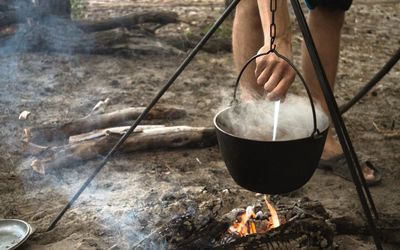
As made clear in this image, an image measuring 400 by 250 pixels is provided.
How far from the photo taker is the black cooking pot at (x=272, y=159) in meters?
1.91

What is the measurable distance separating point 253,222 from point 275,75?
87cm

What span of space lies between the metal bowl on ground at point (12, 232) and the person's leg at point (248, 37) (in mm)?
1542

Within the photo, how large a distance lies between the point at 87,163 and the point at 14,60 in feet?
10.3

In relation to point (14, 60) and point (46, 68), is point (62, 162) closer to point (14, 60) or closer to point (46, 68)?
point (46, 68)

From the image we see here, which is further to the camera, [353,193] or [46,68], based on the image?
[46,68]

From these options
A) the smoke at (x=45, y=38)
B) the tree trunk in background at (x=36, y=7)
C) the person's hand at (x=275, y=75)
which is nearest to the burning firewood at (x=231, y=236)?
the person's hand at (x=275, y=75)

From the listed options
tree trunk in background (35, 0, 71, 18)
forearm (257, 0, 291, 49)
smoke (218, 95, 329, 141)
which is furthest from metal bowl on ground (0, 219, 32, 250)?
tree trunk in background (35, 0, 71, 18)

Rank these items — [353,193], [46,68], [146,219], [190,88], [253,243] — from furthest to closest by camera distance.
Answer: [46,68] < [190,88] < [353,193] < [146,219] < [253,243]

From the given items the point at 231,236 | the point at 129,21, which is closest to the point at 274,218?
the point at 231,236

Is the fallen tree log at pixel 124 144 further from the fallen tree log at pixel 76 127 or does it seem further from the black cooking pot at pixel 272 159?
A: the black cooking pot at pixel 272 159

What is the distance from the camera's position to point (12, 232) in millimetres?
2725

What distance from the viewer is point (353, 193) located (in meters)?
3.23

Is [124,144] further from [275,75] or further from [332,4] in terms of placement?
[275,75]

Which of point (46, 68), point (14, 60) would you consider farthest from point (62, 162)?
point (14, 60)
